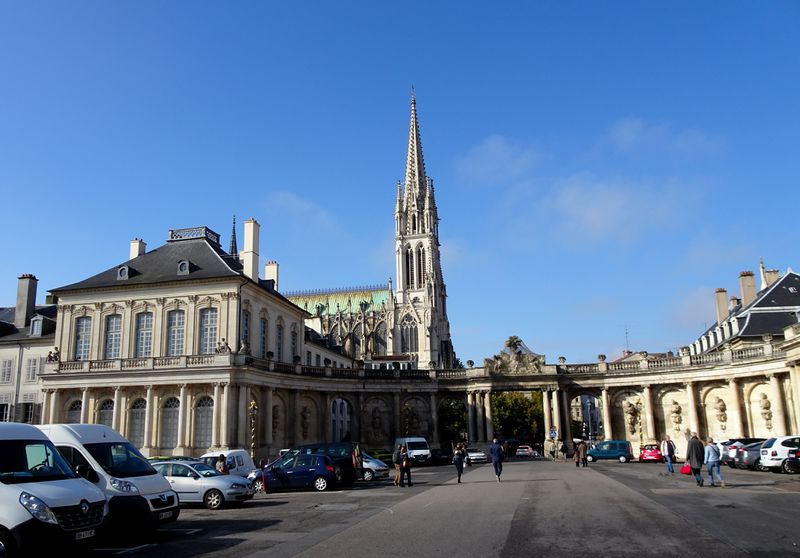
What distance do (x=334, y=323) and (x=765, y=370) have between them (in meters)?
76.0

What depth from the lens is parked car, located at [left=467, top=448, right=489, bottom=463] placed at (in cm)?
4517

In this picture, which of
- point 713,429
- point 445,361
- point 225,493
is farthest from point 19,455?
point 445,361

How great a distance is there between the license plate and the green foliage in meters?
77.6

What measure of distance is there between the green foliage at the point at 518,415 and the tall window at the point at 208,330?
50671 millimetres

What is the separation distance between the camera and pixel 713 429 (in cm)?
4619

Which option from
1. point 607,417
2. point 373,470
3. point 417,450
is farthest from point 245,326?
point 607,417

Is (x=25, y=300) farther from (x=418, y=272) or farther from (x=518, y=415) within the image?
(x=418, y=272)

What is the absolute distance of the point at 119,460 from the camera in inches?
600

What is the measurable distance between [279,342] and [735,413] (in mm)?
32825

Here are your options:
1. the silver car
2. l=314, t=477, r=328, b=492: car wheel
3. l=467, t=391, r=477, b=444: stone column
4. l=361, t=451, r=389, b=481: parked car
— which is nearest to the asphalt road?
the silver car

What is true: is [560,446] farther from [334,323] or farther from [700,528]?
[334,323]

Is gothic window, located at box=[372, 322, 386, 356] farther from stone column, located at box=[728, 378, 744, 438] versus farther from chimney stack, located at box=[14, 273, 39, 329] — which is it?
stone column, located at box=[728, 378, 744, 438]

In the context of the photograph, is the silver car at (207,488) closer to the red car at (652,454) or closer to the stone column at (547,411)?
the red car at (652,454)

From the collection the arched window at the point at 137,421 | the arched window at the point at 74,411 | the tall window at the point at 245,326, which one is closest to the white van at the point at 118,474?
the tall window at the point at 245,326
